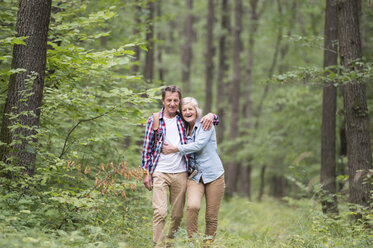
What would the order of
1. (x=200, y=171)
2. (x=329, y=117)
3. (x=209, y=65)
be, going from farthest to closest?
(x=209, y=65) → (x=329, y=117) → (x=200, y=171)

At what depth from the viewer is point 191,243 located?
174 inches

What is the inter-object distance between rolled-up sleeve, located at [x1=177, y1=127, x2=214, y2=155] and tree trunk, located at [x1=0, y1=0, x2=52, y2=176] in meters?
2.06

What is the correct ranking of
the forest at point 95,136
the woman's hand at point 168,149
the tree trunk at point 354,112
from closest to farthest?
the forest at point 95,136 < the woman's hand at point 168,149 < the tree trunk at point 354,112

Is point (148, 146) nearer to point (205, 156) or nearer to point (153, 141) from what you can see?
point (153, 141)

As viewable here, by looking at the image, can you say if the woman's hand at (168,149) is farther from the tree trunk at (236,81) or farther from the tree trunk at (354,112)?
the tree trunk at (236,81)

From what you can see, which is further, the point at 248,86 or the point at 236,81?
the point at 248,86

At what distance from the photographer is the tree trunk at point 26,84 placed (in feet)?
16.3

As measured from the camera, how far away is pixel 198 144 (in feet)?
16.1

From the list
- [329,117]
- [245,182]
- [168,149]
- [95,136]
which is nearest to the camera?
[168,149]

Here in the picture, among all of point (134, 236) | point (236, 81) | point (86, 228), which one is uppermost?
point (236, 81)

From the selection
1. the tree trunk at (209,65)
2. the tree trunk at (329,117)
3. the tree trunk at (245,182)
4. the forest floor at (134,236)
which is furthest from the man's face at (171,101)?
the tree trunk at (245,182)

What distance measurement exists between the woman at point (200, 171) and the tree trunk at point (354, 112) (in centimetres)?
323

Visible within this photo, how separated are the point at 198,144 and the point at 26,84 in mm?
2500

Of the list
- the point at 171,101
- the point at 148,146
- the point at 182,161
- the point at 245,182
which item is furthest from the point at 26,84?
the point at 245,182
